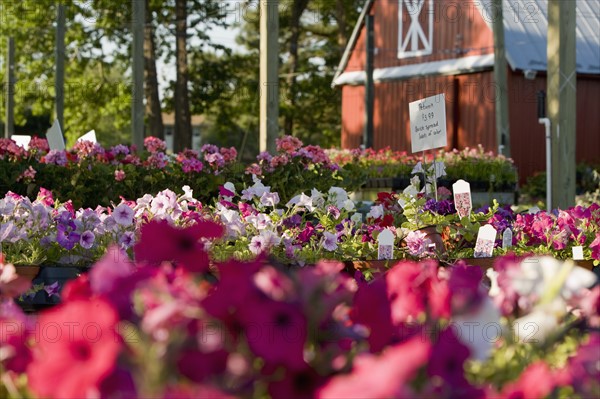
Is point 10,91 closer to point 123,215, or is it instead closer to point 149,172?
point 149,172

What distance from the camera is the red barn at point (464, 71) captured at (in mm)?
25406

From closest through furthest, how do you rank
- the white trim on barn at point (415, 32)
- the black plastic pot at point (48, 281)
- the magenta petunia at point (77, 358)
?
the magenta petunia at point (77, 358) < the black plastic pot at point (48, 281) < the white trim on barn at point (415, 32)

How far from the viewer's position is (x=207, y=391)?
1.41 metres

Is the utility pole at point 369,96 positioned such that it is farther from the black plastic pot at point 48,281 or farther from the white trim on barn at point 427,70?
the black plastic pot at point 48,281

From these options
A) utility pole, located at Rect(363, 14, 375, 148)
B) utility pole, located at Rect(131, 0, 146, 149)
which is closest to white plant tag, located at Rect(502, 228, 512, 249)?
utility pole, located at Rect(131, 0, 146, 149)

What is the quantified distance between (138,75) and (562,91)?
948 centimetres

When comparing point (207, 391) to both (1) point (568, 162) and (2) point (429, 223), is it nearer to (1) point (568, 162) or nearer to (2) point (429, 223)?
(2) point (429, 223)

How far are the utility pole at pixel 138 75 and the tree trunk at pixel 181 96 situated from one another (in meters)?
14.5

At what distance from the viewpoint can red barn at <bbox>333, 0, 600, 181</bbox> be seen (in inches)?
1000

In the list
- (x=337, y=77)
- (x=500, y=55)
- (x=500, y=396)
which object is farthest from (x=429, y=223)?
(x=337, y=77)

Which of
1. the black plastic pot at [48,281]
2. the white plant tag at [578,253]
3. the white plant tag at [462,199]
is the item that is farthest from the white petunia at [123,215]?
the white plant tag at [578,253]

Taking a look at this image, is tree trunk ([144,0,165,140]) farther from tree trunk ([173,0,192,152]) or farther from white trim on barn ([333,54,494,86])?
white trim on barn ([333,54,494,86])

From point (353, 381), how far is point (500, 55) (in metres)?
19.3

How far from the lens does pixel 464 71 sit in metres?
26.8
